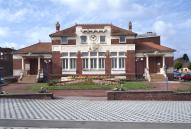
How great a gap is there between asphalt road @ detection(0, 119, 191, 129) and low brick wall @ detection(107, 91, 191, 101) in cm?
1207

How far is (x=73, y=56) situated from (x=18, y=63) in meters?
8.74

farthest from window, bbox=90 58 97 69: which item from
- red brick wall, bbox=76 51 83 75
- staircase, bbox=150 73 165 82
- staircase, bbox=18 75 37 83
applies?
staircase, bbox=18 75 37 83

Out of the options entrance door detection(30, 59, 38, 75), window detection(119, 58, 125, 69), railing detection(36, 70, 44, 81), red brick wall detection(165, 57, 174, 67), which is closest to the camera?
railing detection(36, 70, 44, 81)

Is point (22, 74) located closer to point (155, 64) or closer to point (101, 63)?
point (101, 63)

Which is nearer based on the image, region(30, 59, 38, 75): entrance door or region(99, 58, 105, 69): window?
region(99, 58, 105, 69): window

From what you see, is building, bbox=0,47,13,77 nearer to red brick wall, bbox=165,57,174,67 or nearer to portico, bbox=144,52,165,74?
portico, bbox=144,52,165,74

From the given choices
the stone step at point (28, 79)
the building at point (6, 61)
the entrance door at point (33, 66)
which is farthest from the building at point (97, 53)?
the building at point (6, 61)

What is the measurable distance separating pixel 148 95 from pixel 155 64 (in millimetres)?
31914

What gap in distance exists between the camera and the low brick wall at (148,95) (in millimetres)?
27141

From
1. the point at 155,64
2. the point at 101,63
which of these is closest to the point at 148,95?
the point at 101,63

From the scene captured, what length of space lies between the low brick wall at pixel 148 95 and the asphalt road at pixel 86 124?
1207cm

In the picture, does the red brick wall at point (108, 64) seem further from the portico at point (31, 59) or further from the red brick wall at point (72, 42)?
the portico at point (31, 59)

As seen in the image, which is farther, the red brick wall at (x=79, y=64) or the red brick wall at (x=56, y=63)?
the red brick wall at (x=56, y=63)

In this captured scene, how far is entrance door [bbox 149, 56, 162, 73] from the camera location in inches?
2307
